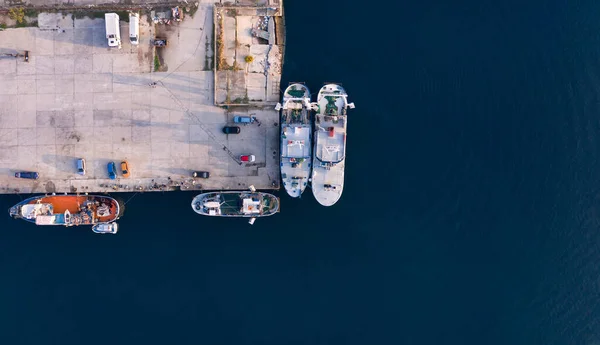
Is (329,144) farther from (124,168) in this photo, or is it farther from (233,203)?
(124,168)

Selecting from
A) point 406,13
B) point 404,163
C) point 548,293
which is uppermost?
point 406,13

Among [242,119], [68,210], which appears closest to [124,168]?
[68,210]

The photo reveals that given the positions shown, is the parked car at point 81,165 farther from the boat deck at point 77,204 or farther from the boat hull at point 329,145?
the boat hull at point 329,145

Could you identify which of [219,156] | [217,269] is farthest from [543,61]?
[217,269]

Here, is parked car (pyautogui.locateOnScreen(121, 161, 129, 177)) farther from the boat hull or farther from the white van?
the boat hull

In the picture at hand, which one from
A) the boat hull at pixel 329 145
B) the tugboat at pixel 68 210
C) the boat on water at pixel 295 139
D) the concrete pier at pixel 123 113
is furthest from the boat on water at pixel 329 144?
the tugboat at pixel 68 210

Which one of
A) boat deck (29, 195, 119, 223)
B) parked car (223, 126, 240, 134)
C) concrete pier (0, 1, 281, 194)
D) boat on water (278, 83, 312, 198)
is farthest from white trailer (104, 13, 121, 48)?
boat on water (278, 83, 312, 198)

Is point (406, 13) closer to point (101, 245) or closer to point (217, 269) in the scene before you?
point (217, 269)
